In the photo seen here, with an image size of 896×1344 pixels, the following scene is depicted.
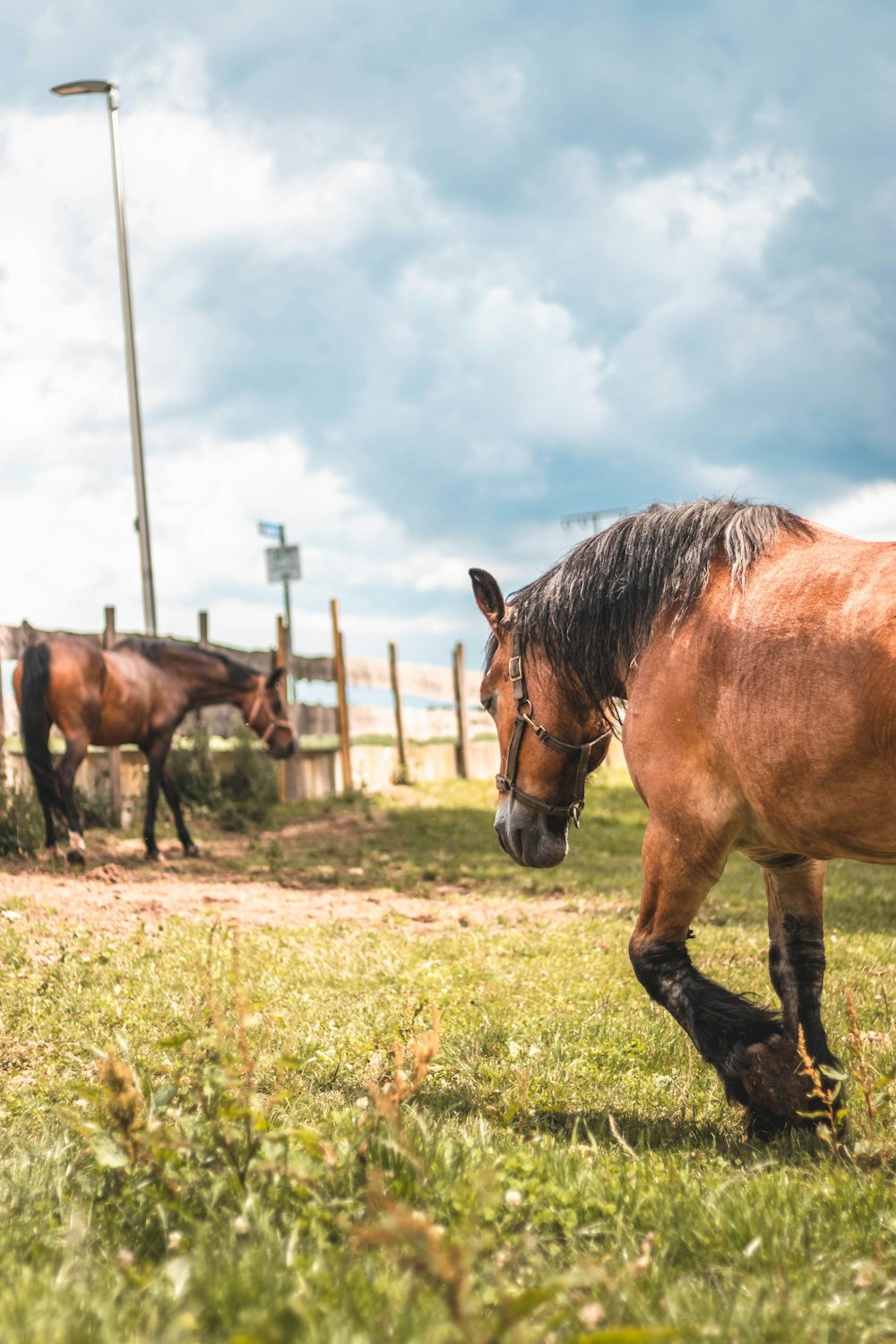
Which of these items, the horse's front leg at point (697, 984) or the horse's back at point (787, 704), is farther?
the horse's front leg at point (697, 984)

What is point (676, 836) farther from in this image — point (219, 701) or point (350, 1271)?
point (219, 701)

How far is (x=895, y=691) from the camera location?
289cm

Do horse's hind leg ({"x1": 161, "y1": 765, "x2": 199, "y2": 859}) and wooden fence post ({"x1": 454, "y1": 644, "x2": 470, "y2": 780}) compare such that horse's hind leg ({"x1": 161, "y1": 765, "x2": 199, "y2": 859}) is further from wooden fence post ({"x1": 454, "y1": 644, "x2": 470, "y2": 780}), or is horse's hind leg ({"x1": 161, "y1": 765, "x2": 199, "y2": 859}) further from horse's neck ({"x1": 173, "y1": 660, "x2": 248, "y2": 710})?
wooden fence post ({"x1": 454, "y1": 644, "x2": 470, "y2": 780})

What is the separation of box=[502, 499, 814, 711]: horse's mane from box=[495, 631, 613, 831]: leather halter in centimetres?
14

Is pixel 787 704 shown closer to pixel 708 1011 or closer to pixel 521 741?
pixel 708 1011

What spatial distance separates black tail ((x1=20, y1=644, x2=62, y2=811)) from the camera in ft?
34.7

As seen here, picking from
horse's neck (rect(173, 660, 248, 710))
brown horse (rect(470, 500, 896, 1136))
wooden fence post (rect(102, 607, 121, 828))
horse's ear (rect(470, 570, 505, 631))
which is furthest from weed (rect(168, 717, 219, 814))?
brown horse (rect(470, 500, 896, 1136))

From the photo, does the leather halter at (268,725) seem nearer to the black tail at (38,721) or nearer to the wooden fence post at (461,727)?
the black tail at (38,721)

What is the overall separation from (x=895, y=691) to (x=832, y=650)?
0.73 feet

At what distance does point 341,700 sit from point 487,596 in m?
13.5

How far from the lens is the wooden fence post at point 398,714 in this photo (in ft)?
61.0

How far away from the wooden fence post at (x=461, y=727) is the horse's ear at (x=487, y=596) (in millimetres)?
15240

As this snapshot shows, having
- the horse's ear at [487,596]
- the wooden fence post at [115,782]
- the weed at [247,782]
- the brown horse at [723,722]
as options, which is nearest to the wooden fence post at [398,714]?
the weed at [247,782]

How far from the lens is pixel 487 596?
4.57 meters
